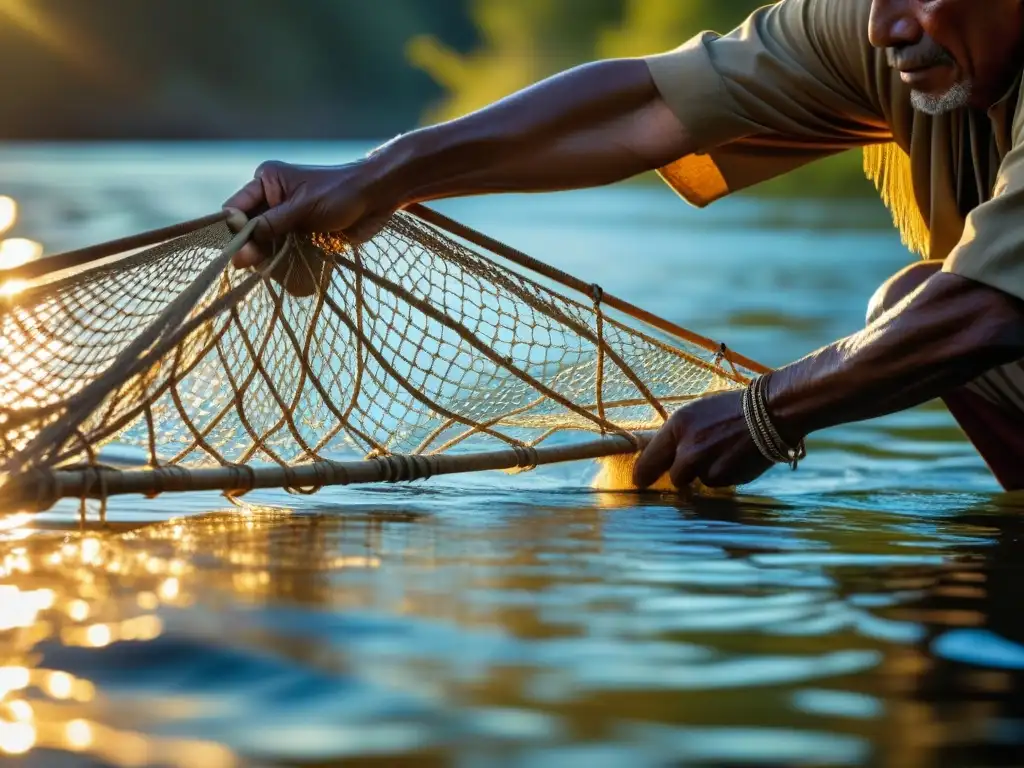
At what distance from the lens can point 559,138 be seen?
2.78 meters

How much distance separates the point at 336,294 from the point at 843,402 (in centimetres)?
83

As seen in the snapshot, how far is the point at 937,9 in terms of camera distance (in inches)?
92.4

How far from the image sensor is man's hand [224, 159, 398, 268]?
8.09 ft

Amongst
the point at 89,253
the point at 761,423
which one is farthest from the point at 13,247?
the point at 761,423

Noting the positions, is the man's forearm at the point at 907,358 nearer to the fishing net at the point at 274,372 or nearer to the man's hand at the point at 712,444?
the man's hand at the point at 712,444

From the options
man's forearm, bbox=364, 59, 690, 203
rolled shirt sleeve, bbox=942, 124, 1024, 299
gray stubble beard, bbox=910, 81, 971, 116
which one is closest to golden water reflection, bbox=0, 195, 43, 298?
man's forearm, bbox=364, 59, 690, 203

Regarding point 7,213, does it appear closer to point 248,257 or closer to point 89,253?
point 248,257

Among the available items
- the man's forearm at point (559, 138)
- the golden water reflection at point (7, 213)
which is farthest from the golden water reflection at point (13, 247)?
the man's forearm at point (559, 138)

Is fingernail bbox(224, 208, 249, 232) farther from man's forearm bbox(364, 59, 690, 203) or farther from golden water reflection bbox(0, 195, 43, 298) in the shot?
golden water reflection bbox(0, 195, 43, 298)

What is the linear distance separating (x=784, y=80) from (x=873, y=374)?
61 centimetres

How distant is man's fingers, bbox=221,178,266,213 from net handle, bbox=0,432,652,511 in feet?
1.30

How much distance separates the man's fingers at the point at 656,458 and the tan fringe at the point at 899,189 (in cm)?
57

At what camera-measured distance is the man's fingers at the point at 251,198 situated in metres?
2.50

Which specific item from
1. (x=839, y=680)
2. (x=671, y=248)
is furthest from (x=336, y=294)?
(x=671, y=248)
